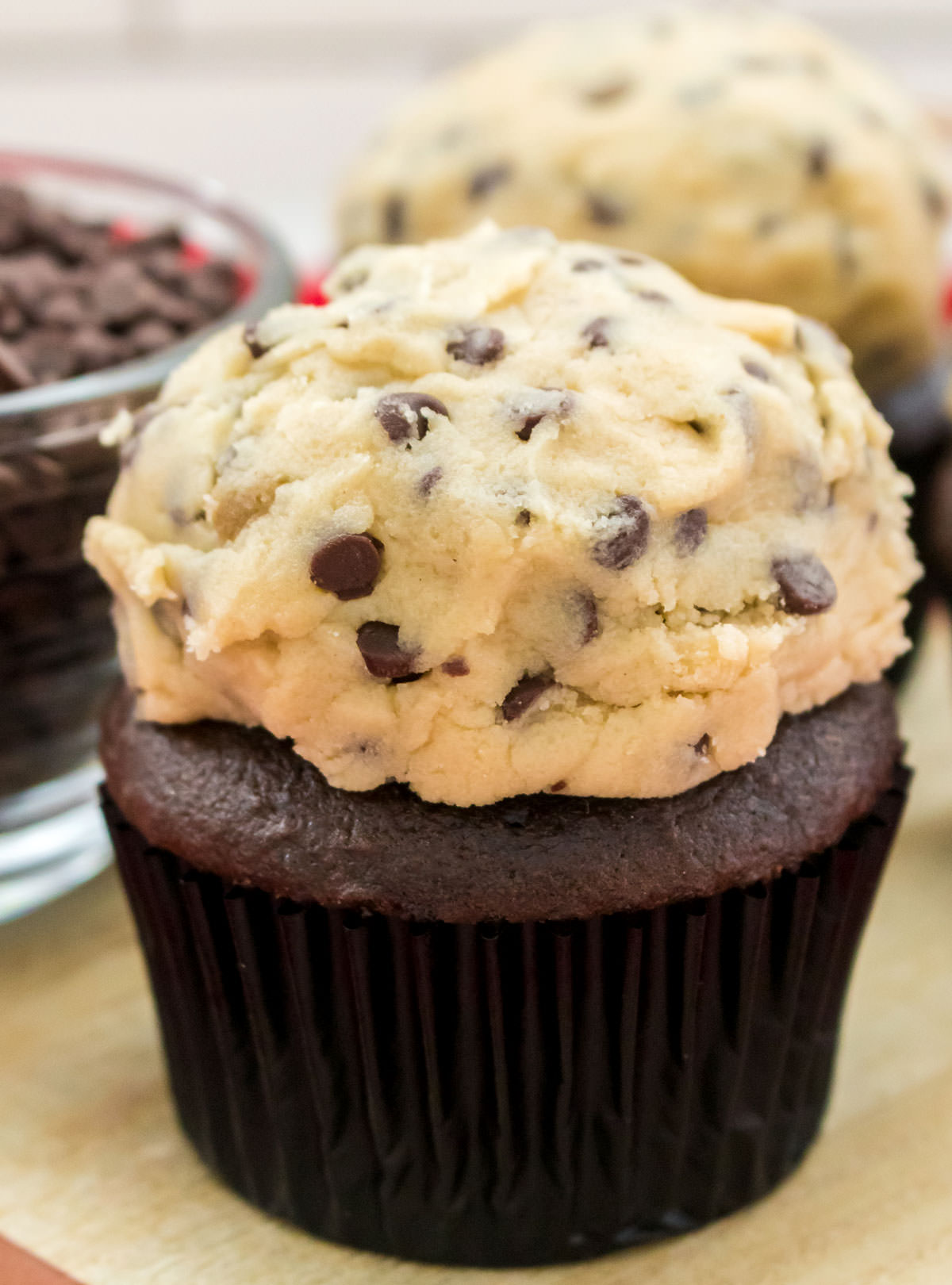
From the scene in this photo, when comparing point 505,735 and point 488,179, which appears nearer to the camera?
point 505,735

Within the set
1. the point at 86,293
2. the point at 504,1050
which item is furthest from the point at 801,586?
the point at 86,293

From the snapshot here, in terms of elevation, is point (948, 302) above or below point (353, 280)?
below

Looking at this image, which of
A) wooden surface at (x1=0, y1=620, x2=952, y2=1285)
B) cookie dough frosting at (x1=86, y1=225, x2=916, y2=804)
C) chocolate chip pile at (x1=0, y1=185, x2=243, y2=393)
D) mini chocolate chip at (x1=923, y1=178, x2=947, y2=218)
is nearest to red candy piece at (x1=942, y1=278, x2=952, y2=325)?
mini chocolate chip at (x1=923, y1=178, x2=947, y2=218)

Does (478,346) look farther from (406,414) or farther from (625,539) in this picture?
(625,539)

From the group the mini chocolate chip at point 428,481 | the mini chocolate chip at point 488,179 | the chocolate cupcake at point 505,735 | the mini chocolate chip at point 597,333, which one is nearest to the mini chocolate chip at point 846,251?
the mini chocolate chip at point 488,179

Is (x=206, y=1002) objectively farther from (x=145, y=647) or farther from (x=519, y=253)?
(x=519, y=253)
